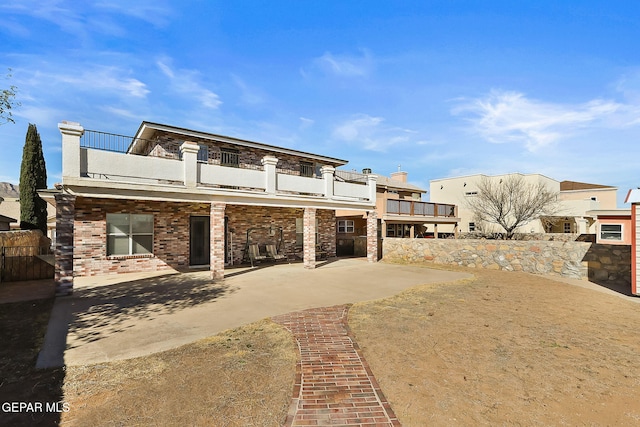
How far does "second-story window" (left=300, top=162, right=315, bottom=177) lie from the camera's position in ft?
60.5

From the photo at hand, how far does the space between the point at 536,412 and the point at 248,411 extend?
337cm

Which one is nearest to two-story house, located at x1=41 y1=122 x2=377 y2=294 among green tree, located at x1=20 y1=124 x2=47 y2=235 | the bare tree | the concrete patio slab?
the concrete patio slab

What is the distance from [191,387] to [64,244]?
25.2 feet

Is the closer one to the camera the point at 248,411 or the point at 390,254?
the point at 248,411

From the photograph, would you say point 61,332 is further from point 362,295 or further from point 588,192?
point 588,192

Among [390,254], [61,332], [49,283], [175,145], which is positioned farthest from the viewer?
[390,254]

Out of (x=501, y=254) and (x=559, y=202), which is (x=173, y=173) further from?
(x=559, y=202)

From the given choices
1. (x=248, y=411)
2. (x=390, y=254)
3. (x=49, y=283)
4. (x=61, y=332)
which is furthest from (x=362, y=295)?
(x=49, y=283)

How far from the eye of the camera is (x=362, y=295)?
377 inches

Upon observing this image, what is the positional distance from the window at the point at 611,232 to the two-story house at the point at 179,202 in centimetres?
1778

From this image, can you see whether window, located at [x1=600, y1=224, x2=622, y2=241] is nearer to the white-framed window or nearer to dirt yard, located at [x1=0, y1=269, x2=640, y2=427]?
the white-framed window

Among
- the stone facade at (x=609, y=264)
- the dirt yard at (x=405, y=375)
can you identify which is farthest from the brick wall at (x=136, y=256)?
the stone facade at (x=609, y=264)

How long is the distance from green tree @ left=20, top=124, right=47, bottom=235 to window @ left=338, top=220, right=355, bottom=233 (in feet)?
70.3

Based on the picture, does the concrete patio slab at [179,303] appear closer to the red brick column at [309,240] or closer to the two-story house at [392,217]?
the red brick column at [309,240]
